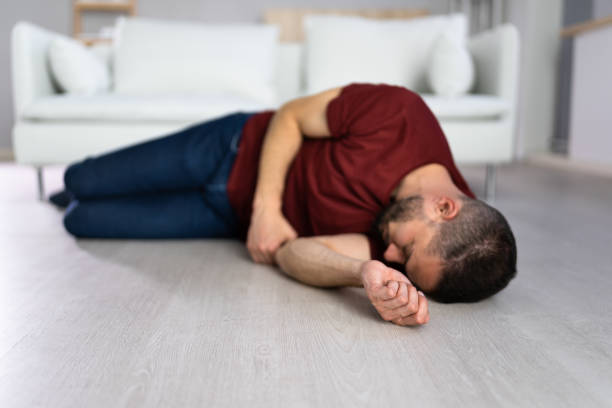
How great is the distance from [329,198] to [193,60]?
1814 mm

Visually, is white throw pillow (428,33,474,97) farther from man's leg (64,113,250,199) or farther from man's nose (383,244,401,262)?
man's nose (383,244,401,262)

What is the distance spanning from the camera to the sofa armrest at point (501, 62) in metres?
2.51

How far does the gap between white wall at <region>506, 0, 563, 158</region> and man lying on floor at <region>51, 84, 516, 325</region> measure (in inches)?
141

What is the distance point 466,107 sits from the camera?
241cm

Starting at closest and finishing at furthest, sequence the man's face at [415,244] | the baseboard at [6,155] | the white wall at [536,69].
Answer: the man's face at [415,244]
the white wall at [536,69]
the baseboard at [6,155]

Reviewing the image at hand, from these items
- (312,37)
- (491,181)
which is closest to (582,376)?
(491,181)

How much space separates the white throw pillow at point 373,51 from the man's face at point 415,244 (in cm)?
175

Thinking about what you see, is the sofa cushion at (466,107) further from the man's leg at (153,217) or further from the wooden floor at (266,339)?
the man's leg at (153,217)

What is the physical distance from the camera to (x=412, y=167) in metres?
1.25

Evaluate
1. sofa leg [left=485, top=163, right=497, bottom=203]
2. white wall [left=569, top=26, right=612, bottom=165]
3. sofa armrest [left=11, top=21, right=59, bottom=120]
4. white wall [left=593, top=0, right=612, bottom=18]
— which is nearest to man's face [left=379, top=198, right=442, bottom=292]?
sofa leg [left=485, top=163, right=497, bottom=203]

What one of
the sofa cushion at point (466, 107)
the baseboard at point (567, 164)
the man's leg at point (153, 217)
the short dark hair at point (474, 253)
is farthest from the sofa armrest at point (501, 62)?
the short dark hair at point (474, 253)

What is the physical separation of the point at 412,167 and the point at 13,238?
1274mm

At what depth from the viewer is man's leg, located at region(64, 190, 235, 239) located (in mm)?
1625

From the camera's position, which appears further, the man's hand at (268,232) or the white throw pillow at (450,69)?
the white throw pillow at (450,69)
